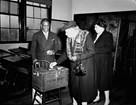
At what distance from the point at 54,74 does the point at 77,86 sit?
45cm

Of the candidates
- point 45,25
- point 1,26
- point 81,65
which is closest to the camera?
point 81,65

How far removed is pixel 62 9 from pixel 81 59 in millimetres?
4656

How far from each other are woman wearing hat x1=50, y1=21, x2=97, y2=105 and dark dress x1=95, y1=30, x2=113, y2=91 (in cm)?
72

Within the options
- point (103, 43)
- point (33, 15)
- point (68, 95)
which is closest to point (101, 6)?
point (33, 15)

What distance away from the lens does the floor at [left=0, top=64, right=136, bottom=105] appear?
382 centimetres

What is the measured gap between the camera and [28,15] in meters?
5.79

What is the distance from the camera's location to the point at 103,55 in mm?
3486

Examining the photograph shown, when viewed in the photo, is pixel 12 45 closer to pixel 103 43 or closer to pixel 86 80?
pixel 103 43

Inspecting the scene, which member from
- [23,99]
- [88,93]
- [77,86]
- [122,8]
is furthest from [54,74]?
[122,8]

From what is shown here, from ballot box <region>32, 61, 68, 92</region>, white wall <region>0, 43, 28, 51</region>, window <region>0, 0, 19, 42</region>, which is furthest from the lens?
window <region>0, 0, 19, 42</region>

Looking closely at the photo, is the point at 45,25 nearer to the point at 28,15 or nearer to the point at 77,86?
the point at 77,86

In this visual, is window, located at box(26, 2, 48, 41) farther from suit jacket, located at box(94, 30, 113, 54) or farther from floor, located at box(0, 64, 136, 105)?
suit jacket, located at box(94, 30, 113, 54)

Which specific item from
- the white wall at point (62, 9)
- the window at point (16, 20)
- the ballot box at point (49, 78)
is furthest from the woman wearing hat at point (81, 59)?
the white wall at point (62, 9)

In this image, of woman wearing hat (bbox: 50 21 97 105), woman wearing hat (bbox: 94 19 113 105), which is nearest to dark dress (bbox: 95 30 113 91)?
woman wearing hat (bbox: 94 19 113 105)
